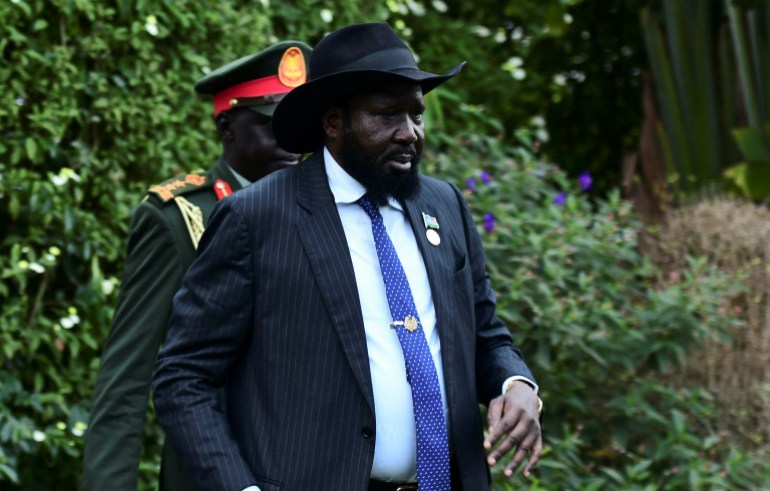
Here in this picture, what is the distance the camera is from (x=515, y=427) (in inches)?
120

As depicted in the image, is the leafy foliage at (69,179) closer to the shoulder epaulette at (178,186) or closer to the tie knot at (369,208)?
the shoulder epaulette at (178,186)

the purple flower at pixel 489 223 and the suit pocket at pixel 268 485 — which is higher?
the purple flower at pixel 489 223

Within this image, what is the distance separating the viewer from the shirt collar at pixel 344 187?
3240 millimetres

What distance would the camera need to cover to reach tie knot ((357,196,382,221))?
325 cm

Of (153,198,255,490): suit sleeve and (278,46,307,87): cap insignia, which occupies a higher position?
(278,46,307,87): cap insignia

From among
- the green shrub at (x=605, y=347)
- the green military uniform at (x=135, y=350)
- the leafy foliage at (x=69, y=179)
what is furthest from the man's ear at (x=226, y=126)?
the green shrub at (x=605, y=347)

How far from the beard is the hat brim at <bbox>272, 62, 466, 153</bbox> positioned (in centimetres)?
10

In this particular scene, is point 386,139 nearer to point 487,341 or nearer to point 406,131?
point 406,131

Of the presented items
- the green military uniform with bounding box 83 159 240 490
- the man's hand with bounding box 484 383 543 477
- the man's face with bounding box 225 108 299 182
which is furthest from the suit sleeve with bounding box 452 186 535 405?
the green military uniform with bounding box 83 159 240 490

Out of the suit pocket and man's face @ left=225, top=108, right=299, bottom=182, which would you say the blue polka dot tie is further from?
man's face @ left=225, top=108, right=299, bottom=182

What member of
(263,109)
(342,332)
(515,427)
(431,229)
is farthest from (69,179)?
(515,427)

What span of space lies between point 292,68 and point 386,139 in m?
1.22

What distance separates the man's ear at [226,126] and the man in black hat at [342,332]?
0.96 metres

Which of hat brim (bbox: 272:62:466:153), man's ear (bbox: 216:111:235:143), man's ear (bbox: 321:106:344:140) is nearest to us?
hat brim (bbox: 272:62:466:153)
